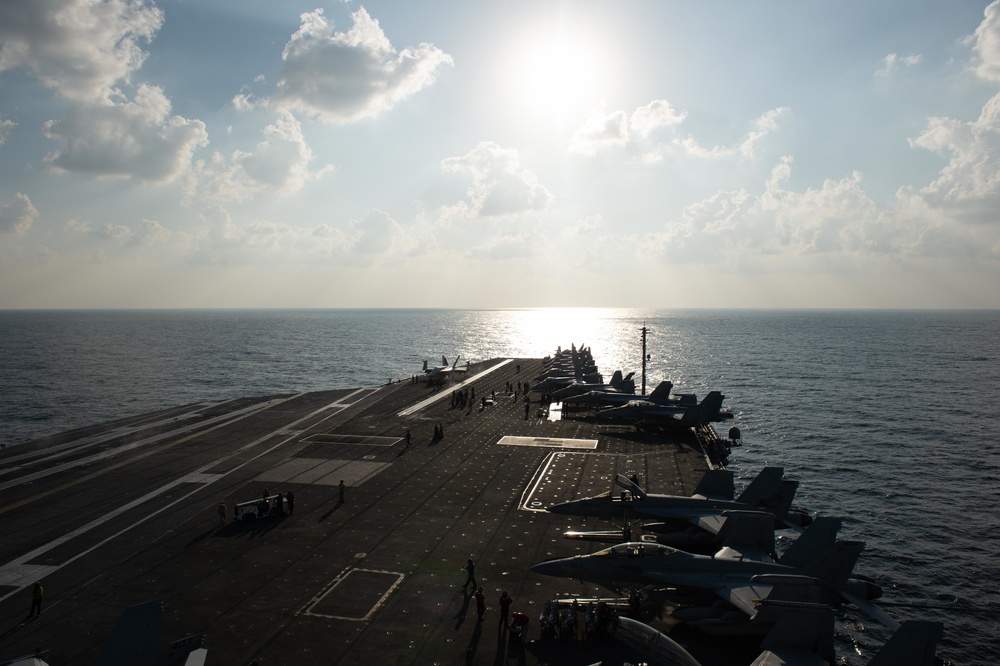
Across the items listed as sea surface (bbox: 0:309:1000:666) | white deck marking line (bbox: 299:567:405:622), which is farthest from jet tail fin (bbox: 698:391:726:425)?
white deck marking line (bbox: 299:567:405:622)

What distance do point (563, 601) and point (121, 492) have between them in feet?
121

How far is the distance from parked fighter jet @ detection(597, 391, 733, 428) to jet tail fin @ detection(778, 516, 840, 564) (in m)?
35.5

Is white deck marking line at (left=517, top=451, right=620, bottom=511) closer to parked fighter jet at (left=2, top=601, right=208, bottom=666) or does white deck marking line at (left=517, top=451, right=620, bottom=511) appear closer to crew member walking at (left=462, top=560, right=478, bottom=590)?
crew member walking at (left=462, top=560, right=478, bottom=590)

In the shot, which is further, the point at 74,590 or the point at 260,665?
the point at 74,590

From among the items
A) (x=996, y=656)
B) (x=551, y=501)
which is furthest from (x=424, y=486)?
(x=996, y=656)

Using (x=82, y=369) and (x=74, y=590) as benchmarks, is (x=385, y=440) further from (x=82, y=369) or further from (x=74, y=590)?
(x=82, y=369)

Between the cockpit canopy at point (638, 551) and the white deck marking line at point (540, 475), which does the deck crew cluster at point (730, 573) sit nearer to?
the cockpit canopy at point (638, 551)

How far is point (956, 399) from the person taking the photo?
355ft

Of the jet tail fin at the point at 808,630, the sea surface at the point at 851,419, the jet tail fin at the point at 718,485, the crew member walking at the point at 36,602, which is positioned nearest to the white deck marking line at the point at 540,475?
the jet tail fin at the point at 718,485

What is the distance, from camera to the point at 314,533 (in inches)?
1421

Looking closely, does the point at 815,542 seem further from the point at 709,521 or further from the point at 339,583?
the point at 339,583

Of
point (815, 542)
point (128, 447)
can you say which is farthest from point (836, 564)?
point (128, 447)

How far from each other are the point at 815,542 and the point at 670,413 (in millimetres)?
39549

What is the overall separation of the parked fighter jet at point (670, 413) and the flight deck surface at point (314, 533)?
189cm
